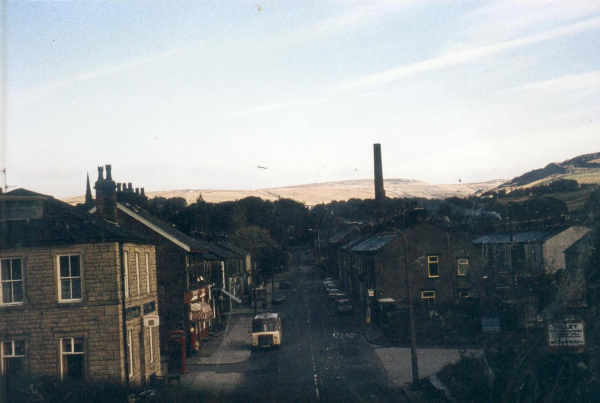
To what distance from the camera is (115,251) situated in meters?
21.8

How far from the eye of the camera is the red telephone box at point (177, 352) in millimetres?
30750

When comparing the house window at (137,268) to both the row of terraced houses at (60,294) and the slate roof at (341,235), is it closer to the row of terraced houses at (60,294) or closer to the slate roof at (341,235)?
the row of terraced houses at (60,294)

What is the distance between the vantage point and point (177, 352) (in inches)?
1235

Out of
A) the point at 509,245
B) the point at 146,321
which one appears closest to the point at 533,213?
the point at 509,245

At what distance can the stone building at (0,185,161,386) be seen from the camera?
2125 centimetres

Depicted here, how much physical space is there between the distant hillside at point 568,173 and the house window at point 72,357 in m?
32.9

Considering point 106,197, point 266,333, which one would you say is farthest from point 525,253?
point 106,197

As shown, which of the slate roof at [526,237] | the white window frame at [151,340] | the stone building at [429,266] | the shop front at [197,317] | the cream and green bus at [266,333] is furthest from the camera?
the stone building at [429,266]

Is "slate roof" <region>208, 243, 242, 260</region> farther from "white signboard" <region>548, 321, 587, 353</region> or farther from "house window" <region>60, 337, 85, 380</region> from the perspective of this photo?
"white signboard" <region>548, 321, 587, 353</region>

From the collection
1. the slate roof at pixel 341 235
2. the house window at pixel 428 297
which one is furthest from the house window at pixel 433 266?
the slate roof at pixel 341 235

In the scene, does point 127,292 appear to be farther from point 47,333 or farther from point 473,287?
point 473,287

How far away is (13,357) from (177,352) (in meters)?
11.1

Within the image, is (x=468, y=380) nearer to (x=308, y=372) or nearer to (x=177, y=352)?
(x=308, y=372)

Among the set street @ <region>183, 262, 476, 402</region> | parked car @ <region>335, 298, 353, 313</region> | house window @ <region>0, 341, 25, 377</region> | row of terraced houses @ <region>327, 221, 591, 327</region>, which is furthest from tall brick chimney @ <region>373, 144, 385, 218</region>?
house window @ <region>0, 341, 25, 377</region>
